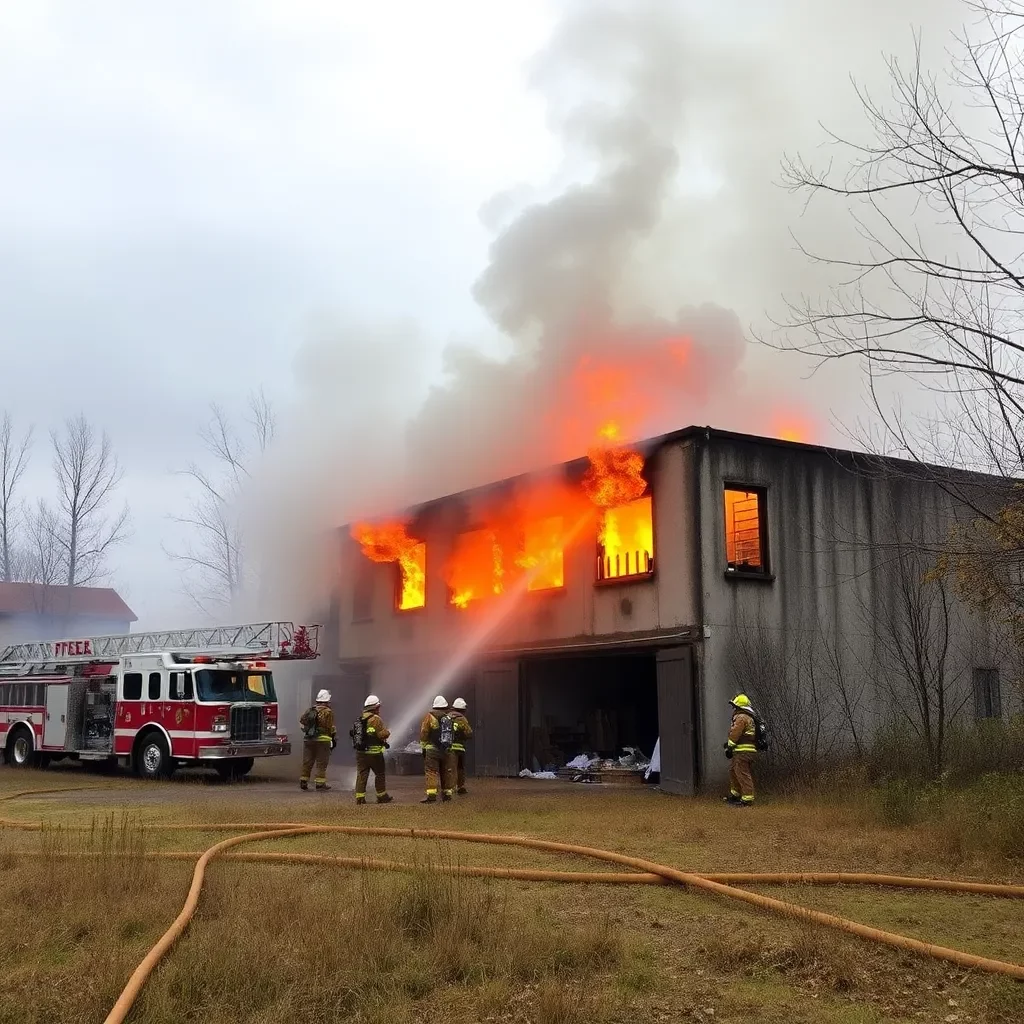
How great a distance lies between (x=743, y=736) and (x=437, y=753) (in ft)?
13.1

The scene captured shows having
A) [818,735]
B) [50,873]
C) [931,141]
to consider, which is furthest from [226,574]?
[931,141]

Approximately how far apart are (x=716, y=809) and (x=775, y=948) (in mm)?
7052

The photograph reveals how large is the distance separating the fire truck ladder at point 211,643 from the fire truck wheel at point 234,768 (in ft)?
6.47

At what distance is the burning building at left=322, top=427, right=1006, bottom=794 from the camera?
1474 cm

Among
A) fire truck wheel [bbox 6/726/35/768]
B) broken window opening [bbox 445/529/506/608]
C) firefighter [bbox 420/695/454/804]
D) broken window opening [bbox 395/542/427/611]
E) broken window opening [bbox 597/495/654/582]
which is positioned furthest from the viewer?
fire truck wheel [bbox 6/726/35/768]

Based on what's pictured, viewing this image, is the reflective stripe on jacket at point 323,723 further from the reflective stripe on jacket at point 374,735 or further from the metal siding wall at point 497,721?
the metal siding wall at point 497,721

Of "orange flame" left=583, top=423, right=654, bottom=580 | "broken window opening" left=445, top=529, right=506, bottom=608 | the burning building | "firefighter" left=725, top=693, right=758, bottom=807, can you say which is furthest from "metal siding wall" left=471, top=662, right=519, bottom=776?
"firefighter" left=725, top=693, right=758, bottom=807

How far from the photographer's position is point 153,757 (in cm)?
1827

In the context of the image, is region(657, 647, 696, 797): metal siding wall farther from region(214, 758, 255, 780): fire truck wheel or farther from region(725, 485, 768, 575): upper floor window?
region(214, 758, 255, 780): fire truck wheel

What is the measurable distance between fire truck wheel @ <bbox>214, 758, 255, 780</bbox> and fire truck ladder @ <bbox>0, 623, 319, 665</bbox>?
1971mm

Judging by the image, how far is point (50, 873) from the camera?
22.8 feet

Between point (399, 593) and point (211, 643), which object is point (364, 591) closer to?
point (399, 593)

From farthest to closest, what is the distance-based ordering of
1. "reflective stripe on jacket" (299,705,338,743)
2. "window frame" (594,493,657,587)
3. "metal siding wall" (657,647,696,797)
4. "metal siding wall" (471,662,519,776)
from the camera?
"metal siding wall" (471,662,519,776) < "reflective stripe on jacket" (299,705,338,743) < "window frame" (594,493,657,587) < "metal siding wall" (657,647,696,797)

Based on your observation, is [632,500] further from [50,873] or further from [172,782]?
[50,873]
